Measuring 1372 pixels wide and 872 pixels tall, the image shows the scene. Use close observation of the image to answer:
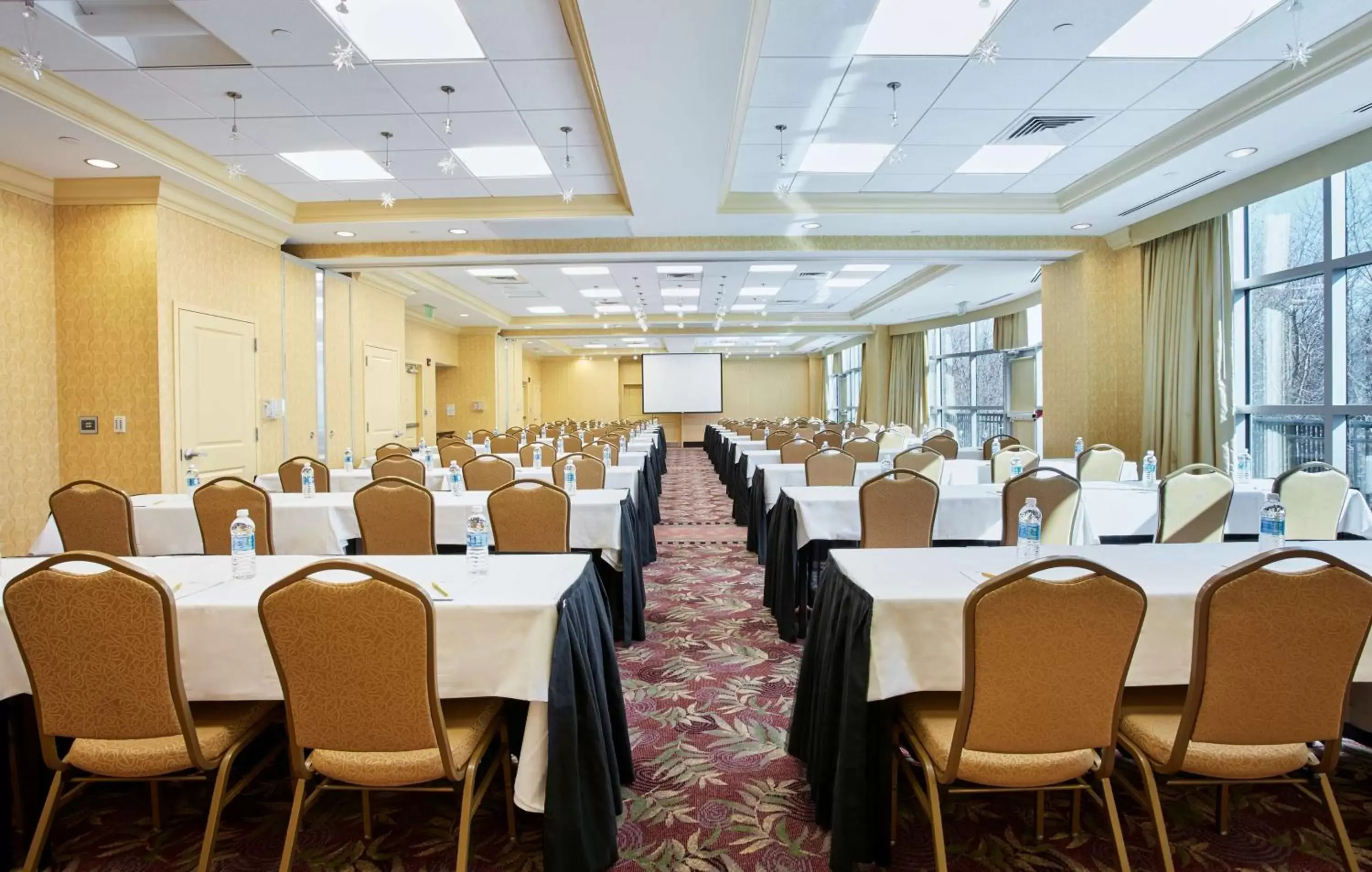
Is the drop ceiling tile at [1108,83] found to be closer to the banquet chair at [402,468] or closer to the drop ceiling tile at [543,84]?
the drop ceiling tile at [543,84]

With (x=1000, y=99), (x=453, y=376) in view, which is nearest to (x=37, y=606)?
(x=1000, y=99)

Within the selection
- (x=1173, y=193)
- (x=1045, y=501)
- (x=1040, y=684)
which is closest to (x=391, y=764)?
(x=1040, y=684)

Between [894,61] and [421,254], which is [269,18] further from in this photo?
[421,254]

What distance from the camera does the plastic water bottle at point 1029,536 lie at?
2.65m

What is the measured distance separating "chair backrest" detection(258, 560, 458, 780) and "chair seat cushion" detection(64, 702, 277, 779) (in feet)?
0.93

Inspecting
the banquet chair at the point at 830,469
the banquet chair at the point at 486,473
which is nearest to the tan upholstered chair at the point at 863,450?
the banquet chair at the point at 830,469

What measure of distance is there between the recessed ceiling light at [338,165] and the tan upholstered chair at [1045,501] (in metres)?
5.70

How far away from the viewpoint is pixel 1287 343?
682 cm

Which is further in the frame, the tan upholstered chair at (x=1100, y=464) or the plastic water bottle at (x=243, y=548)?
the tan upholstered chair at (x=1100, y=464)

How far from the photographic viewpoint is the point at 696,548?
6.78 metres

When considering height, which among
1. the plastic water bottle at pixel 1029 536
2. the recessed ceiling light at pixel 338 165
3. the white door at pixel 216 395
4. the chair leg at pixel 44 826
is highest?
the recessed ceiling light at pixel 338 165

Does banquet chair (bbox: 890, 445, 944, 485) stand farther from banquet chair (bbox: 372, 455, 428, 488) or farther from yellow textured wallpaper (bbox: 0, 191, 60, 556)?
yellow textured wallpaper (bbox: 0, 191, 60, 556)

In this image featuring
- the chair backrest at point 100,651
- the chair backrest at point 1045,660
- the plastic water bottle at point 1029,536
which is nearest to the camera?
the chair backrest at point 1045,660

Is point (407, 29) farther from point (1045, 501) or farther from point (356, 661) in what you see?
point (1045, 501)
